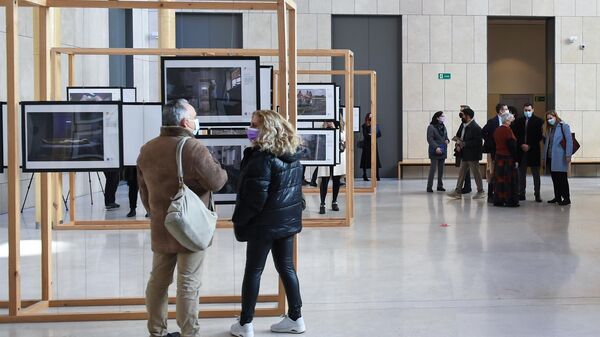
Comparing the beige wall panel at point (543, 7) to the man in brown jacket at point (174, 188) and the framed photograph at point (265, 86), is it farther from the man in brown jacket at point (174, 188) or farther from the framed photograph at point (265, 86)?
the man in brown jacket at point (174, 188)

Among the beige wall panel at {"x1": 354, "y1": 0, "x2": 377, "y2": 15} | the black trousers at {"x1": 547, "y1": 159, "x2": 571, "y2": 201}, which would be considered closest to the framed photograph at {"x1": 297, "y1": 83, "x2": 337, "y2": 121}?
the black trousers at {"x1": 547, "y1": 159, "x2": 571, "y2": 201}

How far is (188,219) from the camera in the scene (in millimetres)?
4883

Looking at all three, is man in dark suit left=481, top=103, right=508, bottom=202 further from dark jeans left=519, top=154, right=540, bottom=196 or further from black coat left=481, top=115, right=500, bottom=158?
dark jeans left=519, top=154, right=540, bottom=196

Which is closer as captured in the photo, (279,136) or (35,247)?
(279,136)

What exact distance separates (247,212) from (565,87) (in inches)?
732

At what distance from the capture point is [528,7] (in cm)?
2220

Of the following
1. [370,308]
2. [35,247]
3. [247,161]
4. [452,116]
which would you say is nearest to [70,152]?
[247,161]

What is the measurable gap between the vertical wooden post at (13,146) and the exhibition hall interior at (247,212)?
0.6 inches

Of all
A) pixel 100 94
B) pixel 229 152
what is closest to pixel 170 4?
pixel 229 152

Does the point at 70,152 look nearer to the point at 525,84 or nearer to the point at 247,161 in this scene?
the point at 247,161

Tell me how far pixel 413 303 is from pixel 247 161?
2065 mm

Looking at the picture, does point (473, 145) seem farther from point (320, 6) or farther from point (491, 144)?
point (320, 6)

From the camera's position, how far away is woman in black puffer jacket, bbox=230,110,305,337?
521cm

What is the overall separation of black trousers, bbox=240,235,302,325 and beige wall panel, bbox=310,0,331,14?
16863mm
